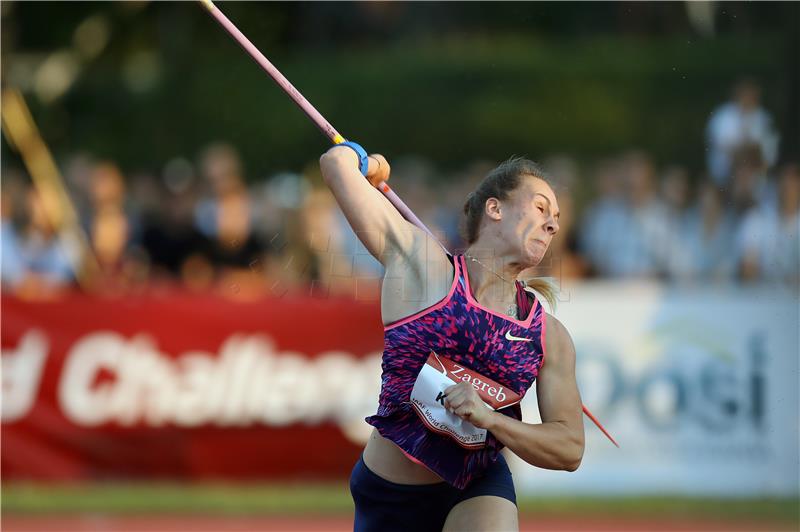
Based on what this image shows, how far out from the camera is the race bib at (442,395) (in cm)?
434

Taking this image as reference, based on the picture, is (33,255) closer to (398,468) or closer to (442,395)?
(398,468)

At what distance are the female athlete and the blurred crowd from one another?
4.92m

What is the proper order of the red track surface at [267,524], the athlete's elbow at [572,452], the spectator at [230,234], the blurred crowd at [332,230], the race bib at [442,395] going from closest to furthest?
the race bib at [442,395] < the athlete's elbow at [572,452] < the red track surface at [267,524] < the blurred crowd at [332,230] < the spectator at [230,234]

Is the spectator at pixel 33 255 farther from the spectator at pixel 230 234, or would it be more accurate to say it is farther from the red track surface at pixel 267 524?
the red track surface at pixel 267 524

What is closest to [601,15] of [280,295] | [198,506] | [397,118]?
[397,118]

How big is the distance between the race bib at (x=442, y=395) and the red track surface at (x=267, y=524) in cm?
507

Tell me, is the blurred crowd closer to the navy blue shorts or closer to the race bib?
the navy blue shorts

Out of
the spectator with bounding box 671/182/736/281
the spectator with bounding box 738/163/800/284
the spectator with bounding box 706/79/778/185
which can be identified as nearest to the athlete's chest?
the spectator with bounding box 706/79/778/185

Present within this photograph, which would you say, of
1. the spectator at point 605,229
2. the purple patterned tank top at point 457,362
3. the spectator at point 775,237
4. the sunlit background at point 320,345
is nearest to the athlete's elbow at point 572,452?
the purple patterned tank top at point 457,362

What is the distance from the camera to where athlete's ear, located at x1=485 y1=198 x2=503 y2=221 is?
15.0 feet

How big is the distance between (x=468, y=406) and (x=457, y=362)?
0.79 ft

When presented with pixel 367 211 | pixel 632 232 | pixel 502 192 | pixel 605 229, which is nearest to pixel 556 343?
pixel 502 192

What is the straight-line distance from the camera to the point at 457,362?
4383 mm

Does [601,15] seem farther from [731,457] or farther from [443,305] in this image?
[443,305]
